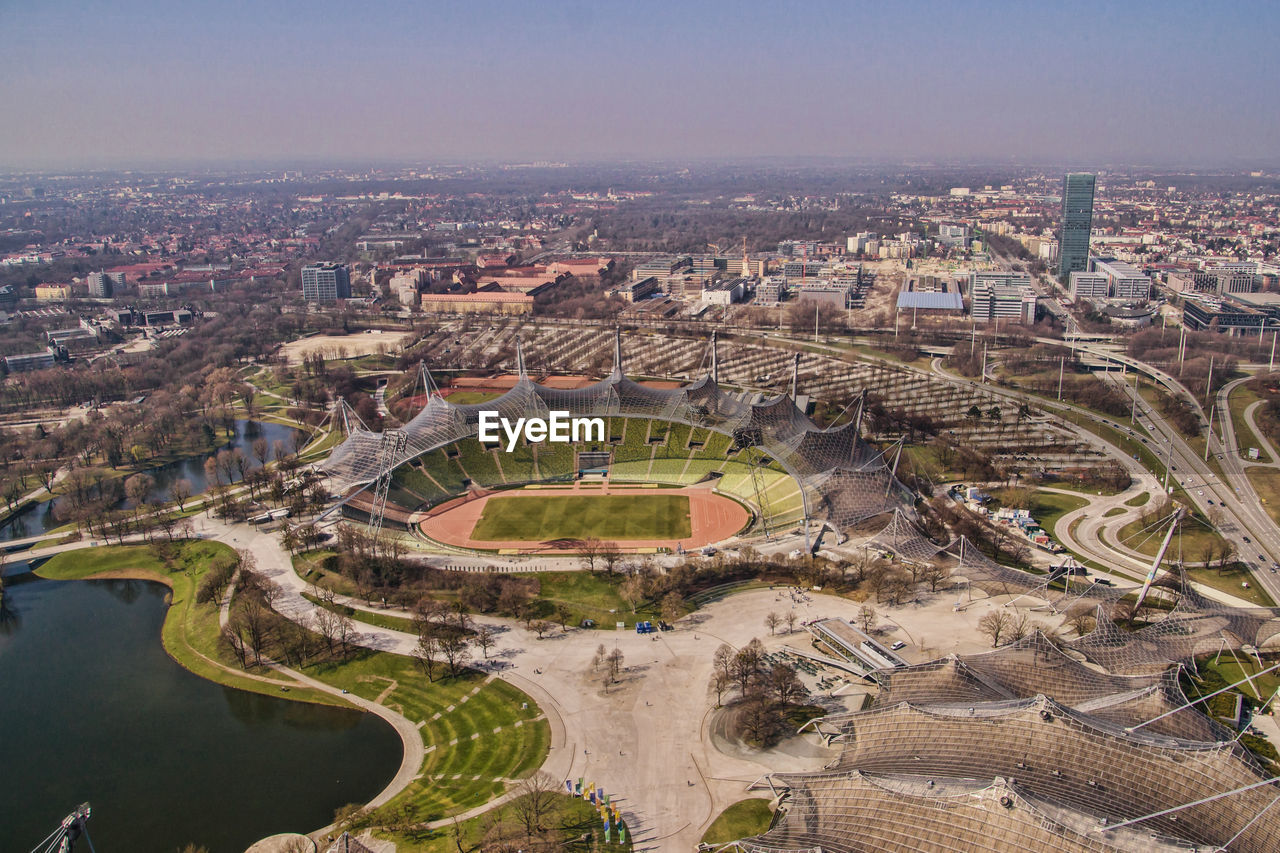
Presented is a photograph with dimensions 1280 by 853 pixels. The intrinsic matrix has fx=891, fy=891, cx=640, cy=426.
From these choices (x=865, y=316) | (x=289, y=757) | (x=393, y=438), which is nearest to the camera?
(x=289, y=757)

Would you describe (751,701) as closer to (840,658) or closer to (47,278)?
(840,658)

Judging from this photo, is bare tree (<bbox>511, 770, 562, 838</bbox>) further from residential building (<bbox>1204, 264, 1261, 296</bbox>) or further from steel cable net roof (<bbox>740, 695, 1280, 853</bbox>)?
residential building (<bbox>1204, 264, 1261, 296</bbox>)

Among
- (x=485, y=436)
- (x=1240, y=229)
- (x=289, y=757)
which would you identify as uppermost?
(x=1240, y=229)

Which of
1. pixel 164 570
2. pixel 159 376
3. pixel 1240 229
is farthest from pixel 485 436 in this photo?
pixel 1240 229

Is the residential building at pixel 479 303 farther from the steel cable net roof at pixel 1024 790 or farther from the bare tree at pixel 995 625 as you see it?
→ the steel cable net roof at pixel 1024 790

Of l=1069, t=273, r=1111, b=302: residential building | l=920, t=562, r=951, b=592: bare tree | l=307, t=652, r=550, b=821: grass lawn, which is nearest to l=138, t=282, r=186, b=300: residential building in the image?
l=307, t=652, r=550, b=821: grass lawn

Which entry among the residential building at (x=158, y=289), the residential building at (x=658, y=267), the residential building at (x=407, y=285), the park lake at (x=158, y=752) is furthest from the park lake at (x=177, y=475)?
the residential building at (x=658, y=267)
